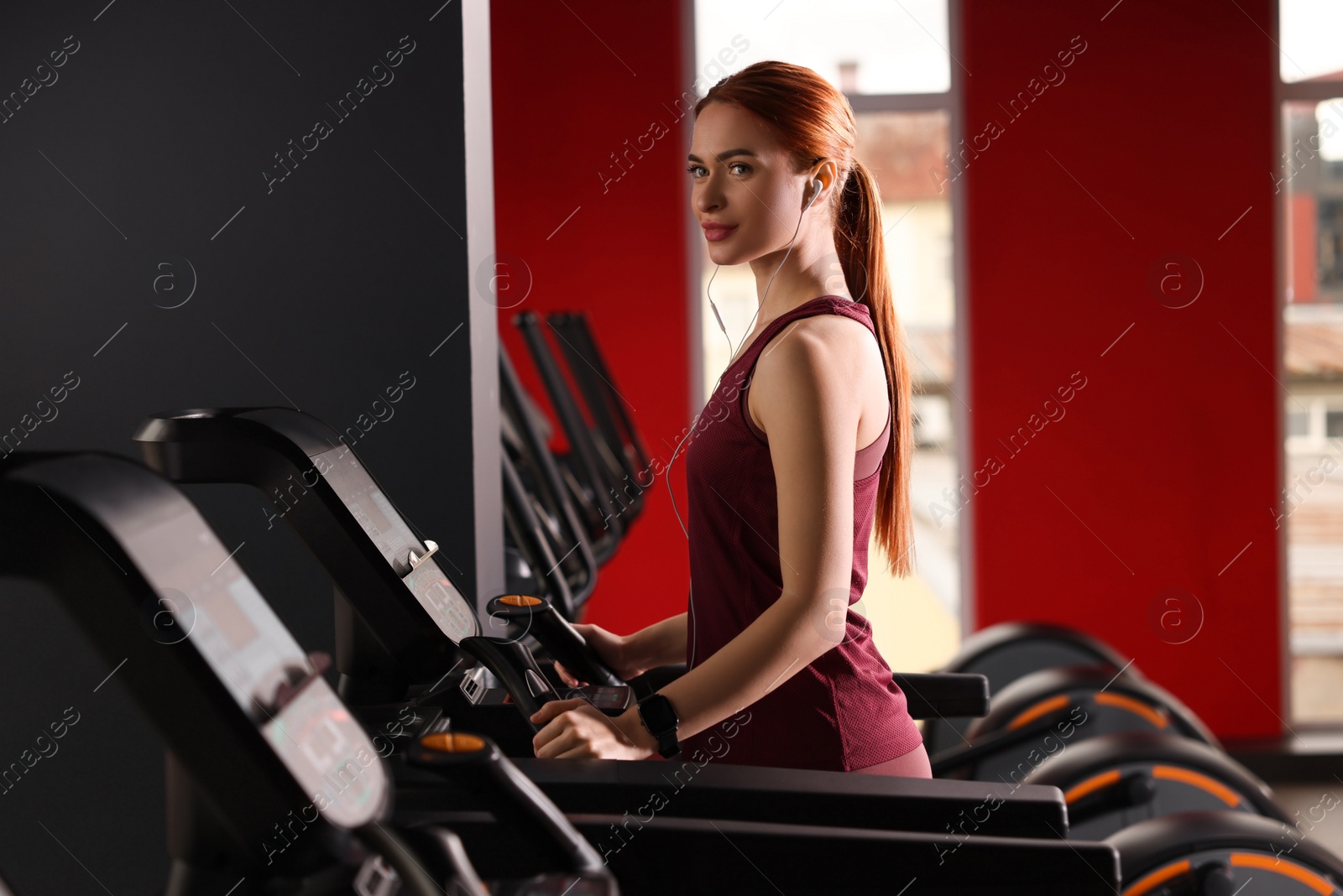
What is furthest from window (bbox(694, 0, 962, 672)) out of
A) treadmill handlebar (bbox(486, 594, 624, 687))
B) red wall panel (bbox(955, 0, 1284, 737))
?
treadmill handlebar (bbox(486, 594, 624, 687))

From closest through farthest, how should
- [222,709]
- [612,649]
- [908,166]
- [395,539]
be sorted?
[222,709], [395,539], [612,649], [908,166]

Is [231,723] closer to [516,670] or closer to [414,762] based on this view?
[414,762]

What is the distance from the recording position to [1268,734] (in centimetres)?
453

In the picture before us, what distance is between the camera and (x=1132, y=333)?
4434 millimetres

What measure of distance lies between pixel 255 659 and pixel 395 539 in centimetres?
62

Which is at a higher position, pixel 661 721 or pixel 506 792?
pixel 506 792

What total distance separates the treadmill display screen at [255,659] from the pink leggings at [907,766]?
742 millimetres

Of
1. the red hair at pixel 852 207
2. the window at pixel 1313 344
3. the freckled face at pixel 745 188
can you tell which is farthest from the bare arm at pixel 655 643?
the window at pixel 1313 344

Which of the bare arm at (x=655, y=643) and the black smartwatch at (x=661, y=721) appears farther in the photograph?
the bare arm at (x=655, y=643)

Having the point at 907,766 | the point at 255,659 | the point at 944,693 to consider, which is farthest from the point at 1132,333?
the point at 255,659

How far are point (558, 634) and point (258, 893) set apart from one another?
802 mm

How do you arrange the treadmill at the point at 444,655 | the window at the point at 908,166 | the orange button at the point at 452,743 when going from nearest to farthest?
the orange button at the point at 452,743
the treadmill at the point at 444,655
the window at the point at 908,166

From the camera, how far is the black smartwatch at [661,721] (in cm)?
121

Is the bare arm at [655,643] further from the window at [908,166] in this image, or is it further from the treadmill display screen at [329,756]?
the window at [908,166]
